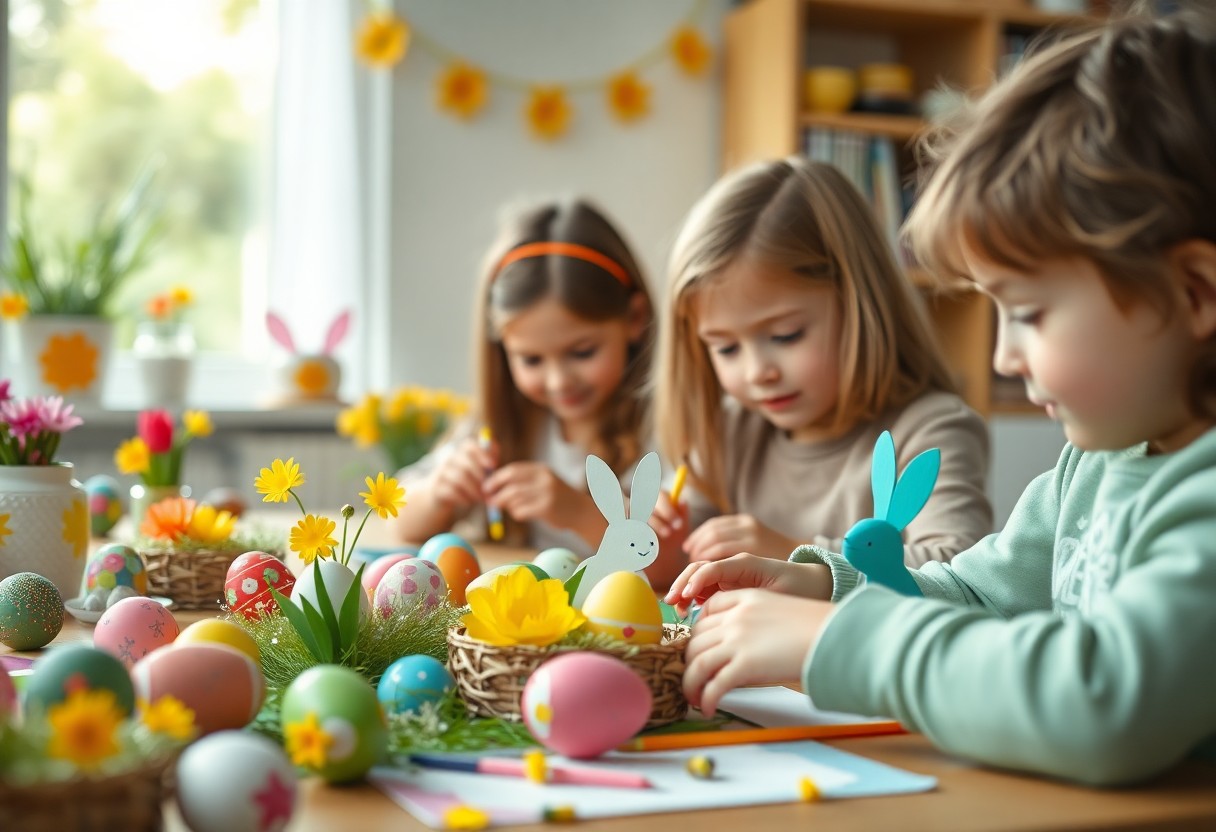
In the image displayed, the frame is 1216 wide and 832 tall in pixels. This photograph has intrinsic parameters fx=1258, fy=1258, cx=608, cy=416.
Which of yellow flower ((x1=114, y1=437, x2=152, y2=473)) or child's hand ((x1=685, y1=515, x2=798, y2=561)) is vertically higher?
yellow flower ((x1=114, y1=437, x2=152, y2=473))

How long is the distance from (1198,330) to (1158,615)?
0.17 m

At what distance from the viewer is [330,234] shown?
3.08 m

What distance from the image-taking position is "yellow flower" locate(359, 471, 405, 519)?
762 mm

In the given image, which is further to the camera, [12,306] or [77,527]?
[12,306]

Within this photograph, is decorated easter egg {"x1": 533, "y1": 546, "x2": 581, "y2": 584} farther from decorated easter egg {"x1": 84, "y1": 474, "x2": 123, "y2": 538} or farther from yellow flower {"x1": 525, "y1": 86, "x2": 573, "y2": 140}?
yellow flower {"x1": 525, "y1": 86, "x2": 573, "y2": 140}

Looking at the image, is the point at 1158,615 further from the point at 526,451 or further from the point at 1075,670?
the point at 526,451

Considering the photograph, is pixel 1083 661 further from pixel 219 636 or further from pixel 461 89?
pixel 461 89

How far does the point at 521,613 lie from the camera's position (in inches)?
26.7

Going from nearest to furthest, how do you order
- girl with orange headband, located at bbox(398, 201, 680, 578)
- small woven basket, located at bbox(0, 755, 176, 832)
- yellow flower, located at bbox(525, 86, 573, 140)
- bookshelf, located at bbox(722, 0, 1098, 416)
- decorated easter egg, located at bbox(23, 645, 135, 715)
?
small woven basket, located at bbox(0, 755, 176, 832)
decorated easter egg, located at bbox(23, 645, 135, 715)
girl with orange headband, located at bbox(398, 201, 680, 578)
bookshelf, located at bbox(722, 0, 1098, 416)
yellow flower, located at bbox(525, 86, 573, 140)

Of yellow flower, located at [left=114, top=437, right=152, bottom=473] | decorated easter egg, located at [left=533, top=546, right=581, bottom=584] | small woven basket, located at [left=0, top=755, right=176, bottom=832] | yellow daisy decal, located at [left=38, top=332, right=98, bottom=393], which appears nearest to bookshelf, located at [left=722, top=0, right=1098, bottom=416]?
yellow daisy decal, located at [left=38, top=332, right=98, bottom=393]

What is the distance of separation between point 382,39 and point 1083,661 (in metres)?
2.67

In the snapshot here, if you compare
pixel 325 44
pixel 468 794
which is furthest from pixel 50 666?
pixel 325 44

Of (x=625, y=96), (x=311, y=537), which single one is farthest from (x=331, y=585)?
(x=625, y=96)

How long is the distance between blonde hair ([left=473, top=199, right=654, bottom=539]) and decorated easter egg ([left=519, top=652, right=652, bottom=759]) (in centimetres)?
118
